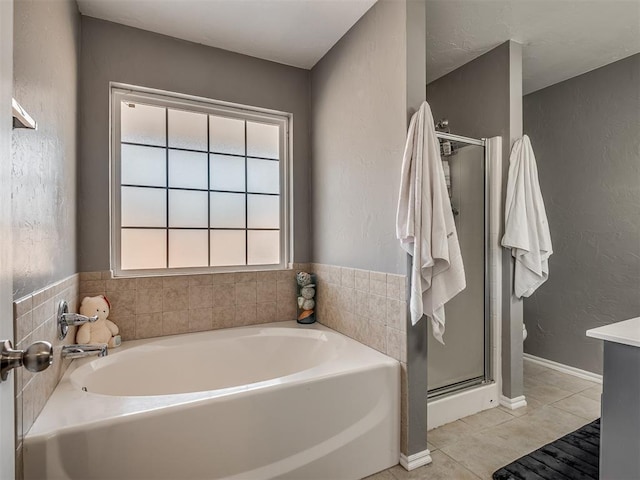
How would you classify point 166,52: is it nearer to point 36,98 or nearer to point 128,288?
point 36,98

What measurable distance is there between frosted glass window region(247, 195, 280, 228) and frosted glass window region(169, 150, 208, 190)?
0.38m

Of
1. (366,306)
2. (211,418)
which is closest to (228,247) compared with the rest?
(366,306)

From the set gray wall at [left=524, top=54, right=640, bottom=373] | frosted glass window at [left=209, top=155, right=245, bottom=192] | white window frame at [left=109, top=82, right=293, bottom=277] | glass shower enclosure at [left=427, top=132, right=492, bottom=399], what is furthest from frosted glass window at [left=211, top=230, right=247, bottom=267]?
gray wall at [left=524, top=54, right=640, bottom=373]

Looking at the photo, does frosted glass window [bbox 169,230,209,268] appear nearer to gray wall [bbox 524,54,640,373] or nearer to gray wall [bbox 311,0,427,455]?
gray wall [bbox 311,0,427,455]

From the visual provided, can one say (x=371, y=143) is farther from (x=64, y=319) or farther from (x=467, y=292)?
(x=64, y=319)

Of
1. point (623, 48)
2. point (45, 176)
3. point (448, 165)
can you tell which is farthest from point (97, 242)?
point (623, 48)

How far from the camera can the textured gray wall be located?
1890 mm

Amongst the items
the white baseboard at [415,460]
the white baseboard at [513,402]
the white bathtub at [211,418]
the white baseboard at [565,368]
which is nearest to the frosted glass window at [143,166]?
the white bathtub at [211,418]

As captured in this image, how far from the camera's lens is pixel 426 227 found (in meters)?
1.71

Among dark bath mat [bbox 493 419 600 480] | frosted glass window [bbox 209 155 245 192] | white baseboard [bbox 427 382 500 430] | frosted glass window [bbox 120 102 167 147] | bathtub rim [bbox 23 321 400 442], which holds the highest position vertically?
frosted glass window [bbox 120 102 167 147]

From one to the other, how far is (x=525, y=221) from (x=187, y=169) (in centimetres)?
236

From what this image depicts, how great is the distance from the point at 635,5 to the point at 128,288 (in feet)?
12.0

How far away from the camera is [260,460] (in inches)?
57.1

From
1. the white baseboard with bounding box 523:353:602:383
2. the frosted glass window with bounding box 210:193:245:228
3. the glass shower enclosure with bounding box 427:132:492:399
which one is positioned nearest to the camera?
the glass shower enclosure with bounding box 427:132:492:399
